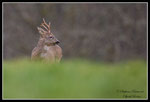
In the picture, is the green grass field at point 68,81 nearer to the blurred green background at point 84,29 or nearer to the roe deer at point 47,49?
the roe deer at point 47,49

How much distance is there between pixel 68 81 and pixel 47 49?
10.2ft

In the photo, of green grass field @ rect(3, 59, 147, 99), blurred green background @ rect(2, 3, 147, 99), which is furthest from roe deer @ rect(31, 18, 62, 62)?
blurred green background @ rect(2, 3, 147, 99)

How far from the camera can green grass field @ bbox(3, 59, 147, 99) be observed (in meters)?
2.51

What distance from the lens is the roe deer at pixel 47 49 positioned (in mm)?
5461

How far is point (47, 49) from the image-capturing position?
18.5 ft

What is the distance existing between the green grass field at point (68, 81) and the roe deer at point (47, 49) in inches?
98.8

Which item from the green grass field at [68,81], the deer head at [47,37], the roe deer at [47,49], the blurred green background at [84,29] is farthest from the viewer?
the blurred green background at [84,29]

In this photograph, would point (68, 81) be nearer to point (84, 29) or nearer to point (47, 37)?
point (47, 37)

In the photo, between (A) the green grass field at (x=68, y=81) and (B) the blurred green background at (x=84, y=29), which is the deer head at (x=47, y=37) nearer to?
(A) the green grass field at (x=68, y=81)

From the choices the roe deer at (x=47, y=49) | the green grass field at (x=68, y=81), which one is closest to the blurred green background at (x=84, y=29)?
the roe deer at (x=47, y=49)

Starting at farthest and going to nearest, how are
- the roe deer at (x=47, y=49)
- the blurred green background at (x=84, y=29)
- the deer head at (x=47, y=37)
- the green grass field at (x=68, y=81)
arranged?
the blurred green background at (x=84, y=29), the deer head at (x=47, y=37), the roe deer at (x=47, y=49), the green grass field at (x=68, y=81)

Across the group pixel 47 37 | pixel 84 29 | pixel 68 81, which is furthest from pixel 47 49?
pixel 84 29

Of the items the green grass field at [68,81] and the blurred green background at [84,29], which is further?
the blurred green background at [84,29]

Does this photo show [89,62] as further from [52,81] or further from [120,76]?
[52,81]
